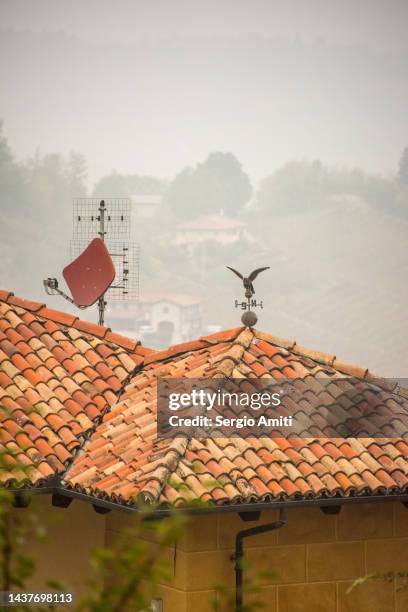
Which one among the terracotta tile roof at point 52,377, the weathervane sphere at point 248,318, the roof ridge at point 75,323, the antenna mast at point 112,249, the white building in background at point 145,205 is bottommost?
the terracotta tile roof at point 52,377

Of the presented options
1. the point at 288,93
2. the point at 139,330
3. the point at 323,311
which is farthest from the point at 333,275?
the point at 288,93

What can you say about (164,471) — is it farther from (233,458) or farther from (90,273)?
(90,273)

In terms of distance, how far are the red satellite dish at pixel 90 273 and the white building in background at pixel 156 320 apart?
273 ft

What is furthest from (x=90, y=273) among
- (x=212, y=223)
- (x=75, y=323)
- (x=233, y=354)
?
(x=212, y=223)

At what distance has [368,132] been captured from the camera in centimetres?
15862

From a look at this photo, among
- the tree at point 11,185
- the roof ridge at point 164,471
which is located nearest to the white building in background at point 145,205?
the tree at point 11,185

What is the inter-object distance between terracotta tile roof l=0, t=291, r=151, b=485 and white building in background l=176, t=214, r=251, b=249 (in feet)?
374

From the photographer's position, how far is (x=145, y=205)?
132m

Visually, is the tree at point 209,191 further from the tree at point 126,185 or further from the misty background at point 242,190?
the tree at point 126,185

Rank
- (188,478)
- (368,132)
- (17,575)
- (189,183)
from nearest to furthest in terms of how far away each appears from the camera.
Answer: (17,575) → (188,478) → (189,183) → (368,132)

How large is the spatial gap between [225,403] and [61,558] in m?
1.87

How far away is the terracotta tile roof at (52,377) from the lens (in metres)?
10.1

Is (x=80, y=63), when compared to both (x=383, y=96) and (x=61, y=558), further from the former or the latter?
(x=61, y=558)

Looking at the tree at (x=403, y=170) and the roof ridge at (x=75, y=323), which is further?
the tree at (x=403, y=170)
